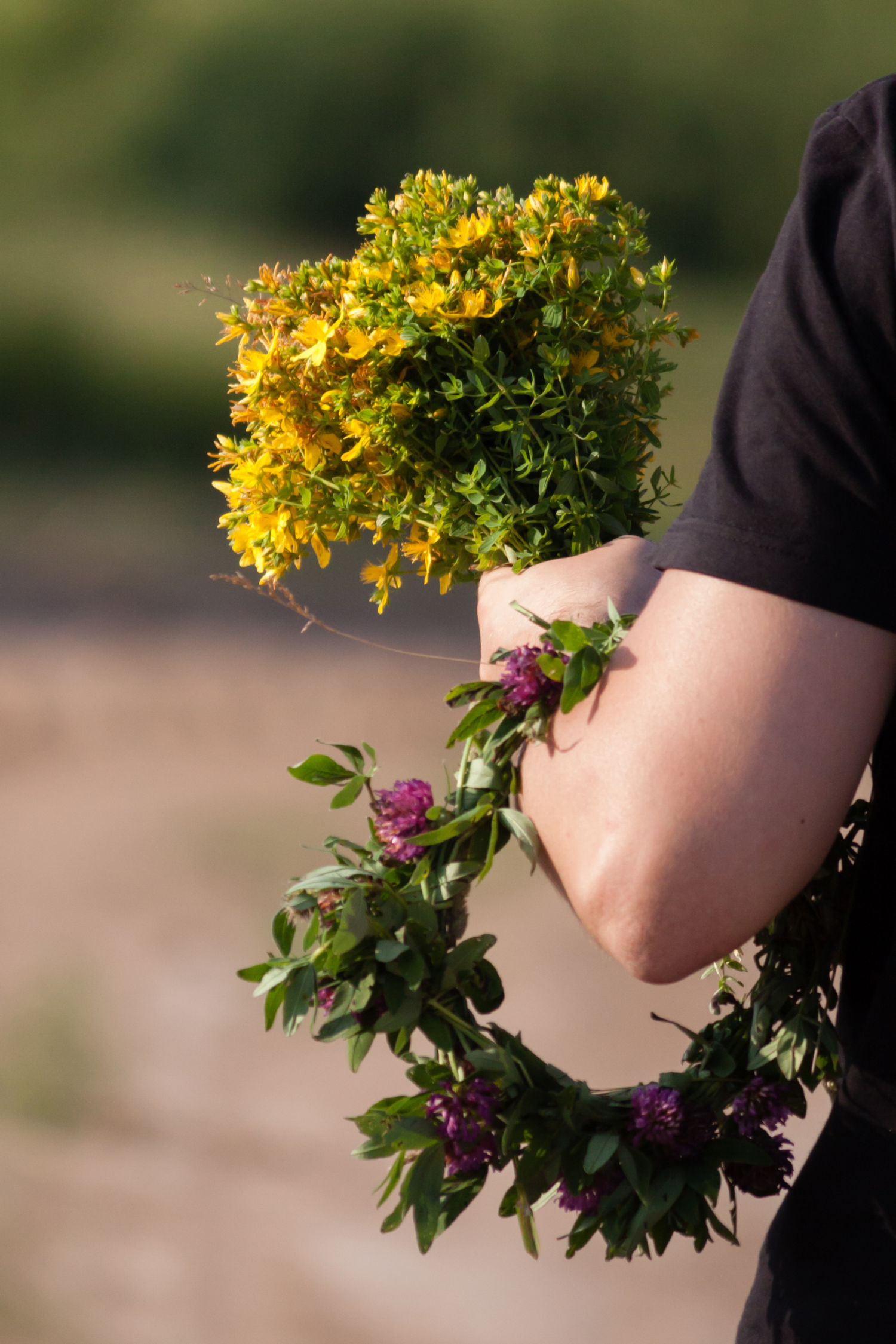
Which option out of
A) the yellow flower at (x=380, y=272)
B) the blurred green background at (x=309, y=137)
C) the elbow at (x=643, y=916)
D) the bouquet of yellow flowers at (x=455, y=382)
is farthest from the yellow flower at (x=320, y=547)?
the blurred green background at (x=309, y=137)

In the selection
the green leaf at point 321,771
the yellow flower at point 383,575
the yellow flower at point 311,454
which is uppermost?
the yellow flower at point 311,454

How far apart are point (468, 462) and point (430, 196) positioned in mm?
108

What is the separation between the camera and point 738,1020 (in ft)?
1.29

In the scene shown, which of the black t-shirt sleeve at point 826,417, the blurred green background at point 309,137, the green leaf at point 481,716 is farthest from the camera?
the blurred green background at point 309,137

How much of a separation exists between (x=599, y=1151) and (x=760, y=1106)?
0.06 m

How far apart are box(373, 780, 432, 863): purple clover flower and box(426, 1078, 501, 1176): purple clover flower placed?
0.08 m

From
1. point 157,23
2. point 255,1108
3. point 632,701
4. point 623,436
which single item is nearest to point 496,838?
point 632,701

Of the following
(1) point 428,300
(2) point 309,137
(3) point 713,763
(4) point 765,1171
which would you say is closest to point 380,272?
(1) point 428,300

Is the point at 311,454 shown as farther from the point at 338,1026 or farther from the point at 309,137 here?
the point at 309,137

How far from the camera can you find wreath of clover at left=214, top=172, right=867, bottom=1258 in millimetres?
335

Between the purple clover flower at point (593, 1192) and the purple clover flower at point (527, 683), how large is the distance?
6.5 inches

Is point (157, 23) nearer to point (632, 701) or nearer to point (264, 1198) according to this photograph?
point (264, 1198)

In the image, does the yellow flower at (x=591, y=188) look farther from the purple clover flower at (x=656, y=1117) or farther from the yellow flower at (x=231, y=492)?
the purple clover flower at (x=656, y=1117)

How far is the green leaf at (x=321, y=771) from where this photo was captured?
36 centimetres
